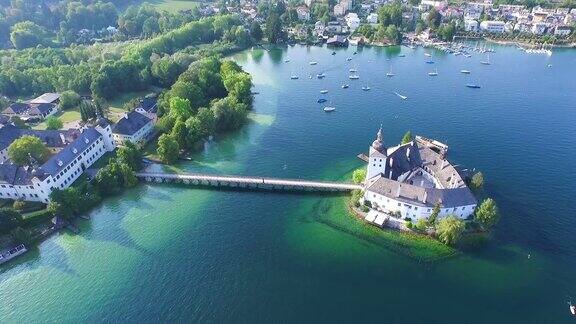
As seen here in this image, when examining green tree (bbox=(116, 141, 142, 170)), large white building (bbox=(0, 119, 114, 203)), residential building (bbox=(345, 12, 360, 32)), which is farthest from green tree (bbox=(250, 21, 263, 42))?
green tree (bbox=(116, 141, 142, 170))

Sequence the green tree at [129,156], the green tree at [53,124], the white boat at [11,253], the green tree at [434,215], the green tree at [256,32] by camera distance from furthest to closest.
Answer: the green tree at [256,32] → the green tree at [53,124] → the green tree at [129,156] → the green tree at [434,215] → the white boat at [11,253]

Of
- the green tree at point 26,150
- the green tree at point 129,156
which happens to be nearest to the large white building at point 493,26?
the green tree at point 129,156

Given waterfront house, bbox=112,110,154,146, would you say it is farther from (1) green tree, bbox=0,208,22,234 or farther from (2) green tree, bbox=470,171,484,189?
(2) green tree, bbox=470,171,484,189

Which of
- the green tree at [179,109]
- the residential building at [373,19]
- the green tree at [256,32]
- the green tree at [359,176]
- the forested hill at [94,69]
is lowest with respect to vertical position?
the green tree at [359,176]

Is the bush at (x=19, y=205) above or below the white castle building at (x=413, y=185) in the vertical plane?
below

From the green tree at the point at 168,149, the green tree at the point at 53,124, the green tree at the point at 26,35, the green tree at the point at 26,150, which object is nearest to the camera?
the green tree at the point at 26,150

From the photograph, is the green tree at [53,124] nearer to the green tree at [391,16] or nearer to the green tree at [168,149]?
the green tree at [168,149]

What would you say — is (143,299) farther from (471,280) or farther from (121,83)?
(121,83)
